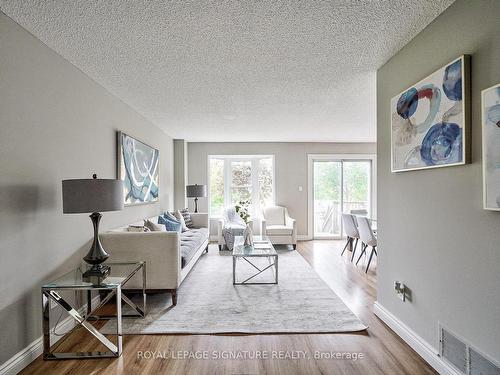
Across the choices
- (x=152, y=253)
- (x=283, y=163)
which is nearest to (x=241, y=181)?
(x=283, y=163)

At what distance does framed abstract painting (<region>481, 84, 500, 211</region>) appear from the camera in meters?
1.47

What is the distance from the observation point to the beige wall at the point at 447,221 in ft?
5.15

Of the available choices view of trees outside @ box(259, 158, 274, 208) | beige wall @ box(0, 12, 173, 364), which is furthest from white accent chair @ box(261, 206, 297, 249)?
beige wall @ box(0, 12, 173, 364)

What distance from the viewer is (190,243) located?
405 cm

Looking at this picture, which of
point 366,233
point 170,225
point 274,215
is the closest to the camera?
point 366,233

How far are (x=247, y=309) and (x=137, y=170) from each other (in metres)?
2.50

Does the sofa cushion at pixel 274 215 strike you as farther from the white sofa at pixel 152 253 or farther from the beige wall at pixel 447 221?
the beige wall at pixel 447 221

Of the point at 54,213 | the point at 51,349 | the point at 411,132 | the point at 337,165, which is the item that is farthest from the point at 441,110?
the point at 337,165

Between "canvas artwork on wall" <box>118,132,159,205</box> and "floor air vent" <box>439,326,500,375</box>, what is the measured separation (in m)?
3.50

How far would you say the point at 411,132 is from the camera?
2.18 meters

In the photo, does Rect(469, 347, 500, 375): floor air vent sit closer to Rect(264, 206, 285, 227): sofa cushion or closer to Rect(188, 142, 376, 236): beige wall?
Rect(264, 206, 285, 227): sofa cushion

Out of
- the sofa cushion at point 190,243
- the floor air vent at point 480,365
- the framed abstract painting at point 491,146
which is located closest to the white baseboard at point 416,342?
the floor air vent at point 480,365

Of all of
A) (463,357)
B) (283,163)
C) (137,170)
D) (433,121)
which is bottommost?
(463,357)

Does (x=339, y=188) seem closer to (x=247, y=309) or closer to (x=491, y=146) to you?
(x=247, y=309)
